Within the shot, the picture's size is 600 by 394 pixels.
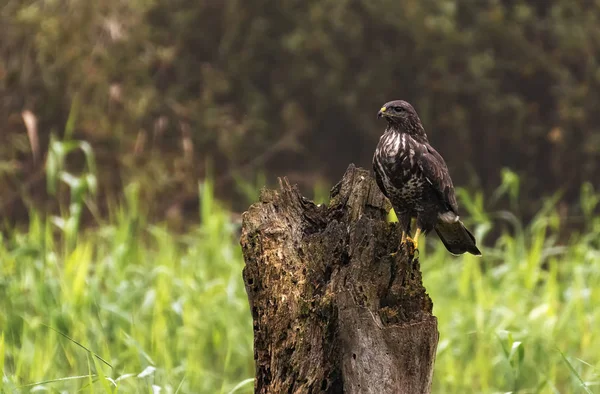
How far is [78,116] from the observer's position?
689cm

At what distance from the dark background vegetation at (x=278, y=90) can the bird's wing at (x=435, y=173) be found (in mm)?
3252

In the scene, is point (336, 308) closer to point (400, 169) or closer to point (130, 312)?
point (400, 169)

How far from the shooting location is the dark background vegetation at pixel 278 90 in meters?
6.87

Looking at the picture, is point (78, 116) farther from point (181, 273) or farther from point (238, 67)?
point (181, 273)

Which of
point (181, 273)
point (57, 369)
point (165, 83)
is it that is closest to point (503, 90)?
point (165, 83)

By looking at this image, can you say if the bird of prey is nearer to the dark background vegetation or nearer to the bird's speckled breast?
the bird's speckled breast

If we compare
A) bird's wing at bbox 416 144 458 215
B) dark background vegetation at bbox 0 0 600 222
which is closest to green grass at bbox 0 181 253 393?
bird's wing at bbox 416 144 458 215

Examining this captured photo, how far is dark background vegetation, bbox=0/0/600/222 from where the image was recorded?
270 inches

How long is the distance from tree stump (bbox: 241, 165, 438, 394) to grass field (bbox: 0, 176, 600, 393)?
86 centimetres

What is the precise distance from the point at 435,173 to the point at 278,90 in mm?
3600

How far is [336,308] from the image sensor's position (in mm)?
2602

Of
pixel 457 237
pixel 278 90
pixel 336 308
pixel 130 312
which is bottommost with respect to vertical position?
pixel 336 308

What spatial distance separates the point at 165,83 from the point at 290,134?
111cm

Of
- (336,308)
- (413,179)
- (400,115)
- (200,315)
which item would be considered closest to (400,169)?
(413,179)
